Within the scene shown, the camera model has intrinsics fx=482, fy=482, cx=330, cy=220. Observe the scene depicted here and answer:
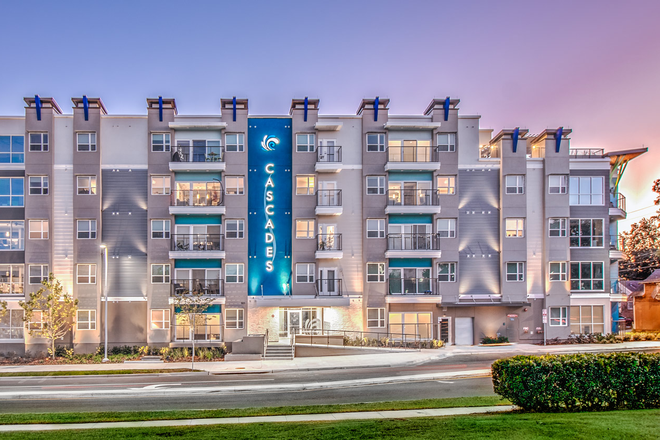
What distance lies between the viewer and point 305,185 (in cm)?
3538

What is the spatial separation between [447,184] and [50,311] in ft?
93.9

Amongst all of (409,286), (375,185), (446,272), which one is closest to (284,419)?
(409,286)

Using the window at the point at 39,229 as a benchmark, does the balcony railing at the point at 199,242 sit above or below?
below

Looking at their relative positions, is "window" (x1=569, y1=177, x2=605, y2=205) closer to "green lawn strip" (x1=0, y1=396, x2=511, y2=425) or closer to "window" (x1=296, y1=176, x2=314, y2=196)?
"window" (x1=296, y1=176, x2=314, y2=196)

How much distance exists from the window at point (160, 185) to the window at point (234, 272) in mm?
6970

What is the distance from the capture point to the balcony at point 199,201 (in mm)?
33969

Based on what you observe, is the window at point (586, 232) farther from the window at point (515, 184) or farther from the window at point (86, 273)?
the window at point (86, 273)

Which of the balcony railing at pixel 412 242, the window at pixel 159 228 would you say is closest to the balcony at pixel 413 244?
the balcony railing at pixel 412 242

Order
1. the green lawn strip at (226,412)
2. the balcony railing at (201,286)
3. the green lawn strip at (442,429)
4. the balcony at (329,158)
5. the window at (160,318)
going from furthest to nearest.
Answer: the balcony at (329,158), the window at (160,318), the balcony railing at (201,286), the green lawn strip at (226,412), the green lawn strip at (442,429)

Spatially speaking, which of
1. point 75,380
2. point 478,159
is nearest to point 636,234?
point 478,159

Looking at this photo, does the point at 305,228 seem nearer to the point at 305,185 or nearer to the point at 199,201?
the point at 305,185

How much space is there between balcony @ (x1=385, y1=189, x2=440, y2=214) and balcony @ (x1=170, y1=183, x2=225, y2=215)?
1216 cm

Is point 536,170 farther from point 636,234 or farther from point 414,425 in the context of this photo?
point 636,234

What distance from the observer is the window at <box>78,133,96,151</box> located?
3428 centimetres
